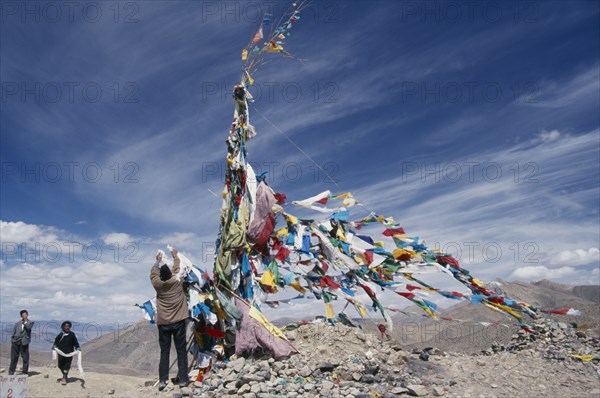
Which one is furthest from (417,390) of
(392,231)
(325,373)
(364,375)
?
(392,231)

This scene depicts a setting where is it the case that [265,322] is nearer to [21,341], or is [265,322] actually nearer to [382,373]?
[382,373]

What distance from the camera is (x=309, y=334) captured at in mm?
8328

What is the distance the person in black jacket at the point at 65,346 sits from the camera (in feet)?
30.0

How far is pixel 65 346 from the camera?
9.36m

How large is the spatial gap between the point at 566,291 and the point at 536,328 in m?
112

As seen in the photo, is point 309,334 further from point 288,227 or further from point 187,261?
point 187,261

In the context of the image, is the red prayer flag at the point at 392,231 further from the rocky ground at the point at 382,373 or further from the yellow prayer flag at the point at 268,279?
the yellow prayer flag at the point at 268,279

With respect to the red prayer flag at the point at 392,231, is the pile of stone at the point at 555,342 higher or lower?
lower

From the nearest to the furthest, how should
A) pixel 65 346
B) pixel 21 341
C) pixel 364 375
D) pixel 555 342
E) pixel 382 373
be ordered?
pixel 364 375
pixel 382 373
pixel 65 346
pixel 555 342
pixel 21 341

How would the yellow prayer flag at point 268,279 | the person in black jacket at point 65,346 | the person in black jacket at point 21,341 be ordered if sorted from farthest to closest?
the person in black jacket at point 21,341, the person in black jacket at point 65,346, the yellow prayer flag at point 268,279

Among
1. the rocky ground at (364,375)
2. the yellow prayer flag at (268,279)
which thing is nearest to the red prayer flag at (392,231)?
the rocky ground at (364,375)

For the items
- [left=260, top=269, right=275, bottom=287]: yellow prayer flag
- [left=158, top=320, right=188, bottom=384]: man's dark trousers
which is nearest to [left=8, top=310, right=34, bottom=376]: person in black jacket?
[left=158, top=320, right=188, bottom=384]: man's dark trousers

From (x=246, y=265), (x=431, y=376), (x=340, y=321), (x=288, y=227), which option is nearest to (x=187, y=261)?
(x=246, y=265)

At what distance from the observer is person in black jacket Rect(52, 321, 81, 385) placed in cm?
915
